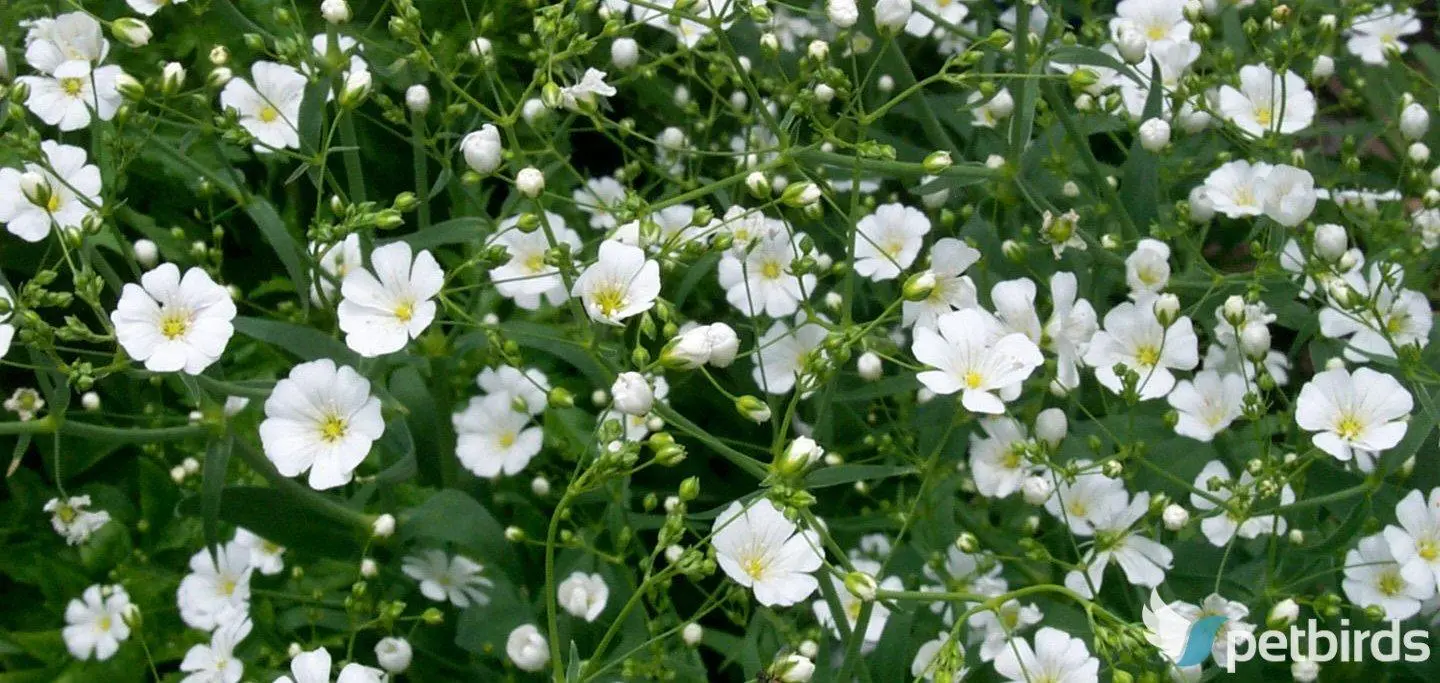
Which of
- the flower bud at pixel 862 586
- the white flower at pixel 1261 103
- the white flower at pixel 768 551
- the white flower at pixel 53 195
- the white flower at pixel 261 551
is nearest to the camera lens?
the flower bud at pixel 862 586

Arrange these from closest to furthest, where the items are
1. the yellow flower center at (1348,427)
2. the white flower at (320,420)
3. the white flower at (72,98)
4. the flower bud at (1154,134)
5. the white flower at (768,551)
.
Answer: the white flower at (768,551), the white flower at (320,420), the yellow flower center at (1348,427), the white flower at (72,98), the flower bud at (1154,134)

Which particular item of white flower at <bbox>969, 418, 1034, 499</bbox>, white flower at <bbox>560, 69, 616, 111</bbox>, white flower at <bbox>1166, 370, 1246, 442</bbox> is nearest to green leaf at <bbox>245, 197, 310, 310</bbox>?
white flower at <bbox>560, 69, 616, 111</bbox>

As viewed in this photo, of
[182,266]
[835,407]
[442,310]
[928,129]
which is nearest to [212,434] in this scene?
[442,310]

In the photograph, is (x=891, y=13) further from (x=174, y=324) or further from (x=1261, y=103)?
(x=174, y=324)

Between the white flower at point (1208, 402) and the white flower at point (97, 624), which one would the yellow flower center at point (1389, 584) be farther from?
the white flower at point (97, 624)

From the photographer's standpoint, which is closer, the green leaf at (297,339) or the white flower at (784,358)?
the green leaf at (297,339)

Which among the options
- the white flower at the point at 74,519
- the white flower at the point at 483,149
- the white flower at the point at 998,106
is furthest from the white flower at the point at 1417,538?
the white flower at the point at 74,519
